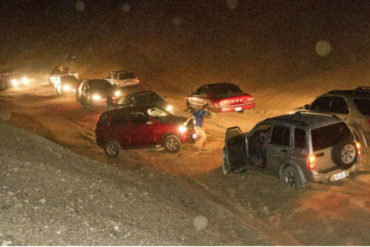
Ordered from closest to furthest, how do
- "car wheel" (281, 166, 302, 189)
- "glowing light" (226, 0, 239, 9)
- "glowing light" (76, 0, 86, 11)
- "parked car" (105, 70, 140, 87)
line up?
"car wheel" (281, 166, 302, 189) → "parked car" (105, 70, 140, 87) → "glowing light" (226, 0, 239, 9) → "glowing light" (76, 0, 86, 11)

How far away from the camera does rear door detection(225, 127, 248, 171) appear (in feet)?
35.0

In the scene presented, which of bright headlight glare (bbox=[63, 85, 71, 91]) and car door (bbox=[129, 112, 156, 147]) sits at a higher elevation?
bright headlight glare (bbox=[63, 85, 71, 91])

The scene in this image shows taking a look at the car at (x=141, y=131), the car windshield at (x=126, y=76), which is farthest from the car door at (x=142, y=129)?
the car windshield at (x=126, y=76)

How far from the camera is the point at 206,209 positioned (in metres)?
8.91

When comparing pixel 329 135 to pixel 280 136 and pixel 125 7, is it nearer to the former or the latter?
pixel 280 136

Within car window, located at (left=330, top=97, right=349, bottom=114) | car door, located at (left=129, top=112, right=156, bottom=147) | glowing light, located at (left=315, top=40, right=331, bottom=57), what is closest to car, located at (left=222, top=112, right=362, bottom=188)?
car window, located at (left=330, top=97, right=349, bottom=114)

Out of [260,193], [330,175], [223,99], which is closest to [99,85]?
[223,99]

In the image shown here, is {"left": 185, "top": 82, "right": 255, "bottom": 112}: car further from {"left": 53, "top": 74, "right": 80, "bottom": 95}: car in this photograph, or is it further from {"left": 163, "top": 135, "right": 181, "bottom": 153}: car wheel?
{"left": 53, "top": 74, "right": 80, "bottom": 95}: car

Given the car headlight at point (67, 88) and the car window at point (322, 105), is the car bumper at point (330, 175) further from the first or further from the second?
the car headlight at point (67, 88)

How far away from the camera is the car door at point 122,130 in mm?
14305

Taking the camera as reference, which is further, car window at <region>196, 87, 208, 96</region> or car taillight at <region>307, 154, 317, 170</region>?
car window at <region>196, 87, 208, 96</region>

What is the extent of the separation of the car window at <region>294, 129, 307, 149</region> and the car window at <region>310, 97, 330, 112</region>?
385cm

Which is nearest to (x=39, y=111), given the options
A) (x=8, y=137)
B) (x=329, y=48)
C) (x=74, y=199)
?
(x=8, y=137)

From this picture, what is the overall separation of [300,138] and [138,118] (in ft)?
21.2
